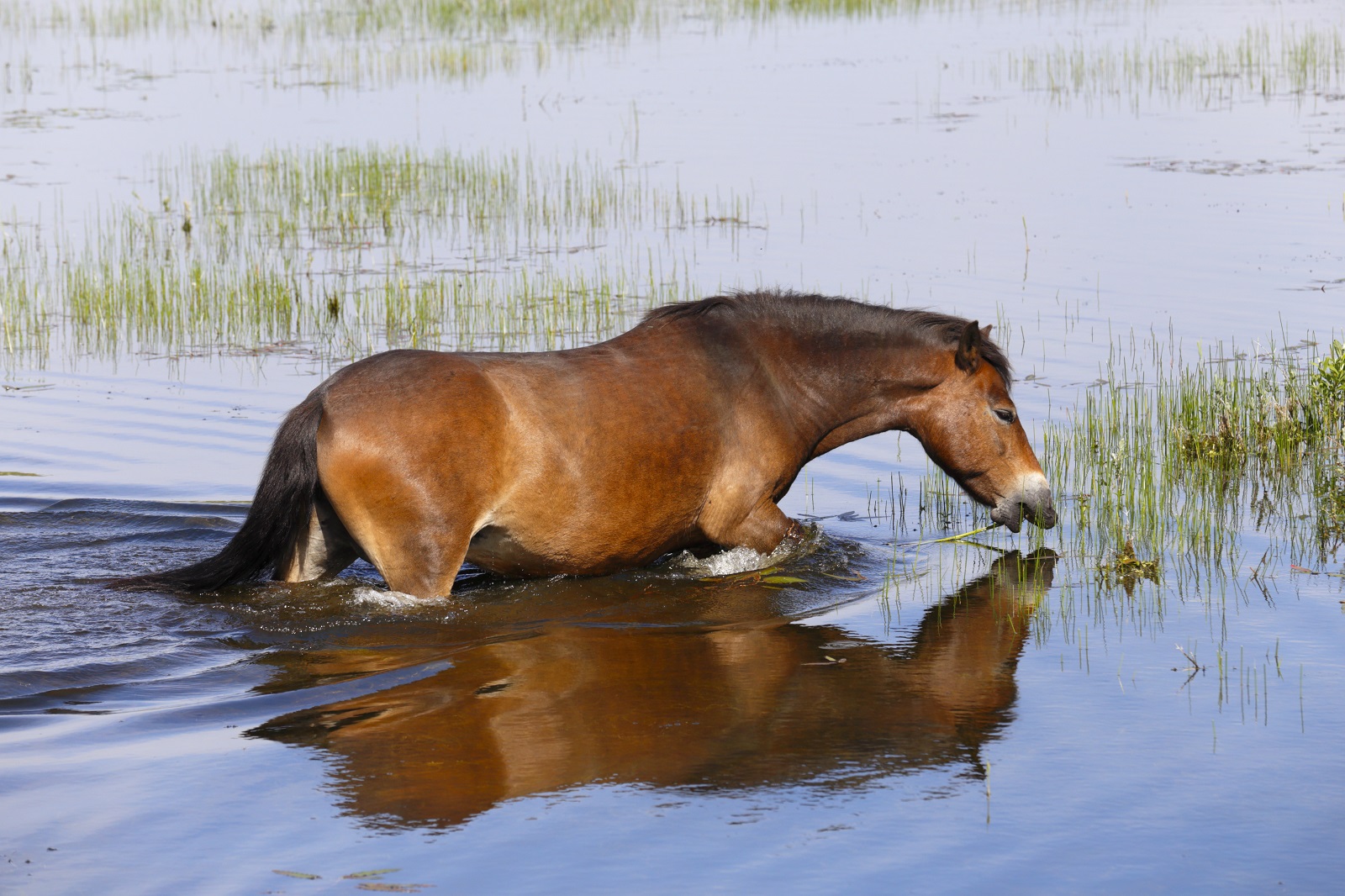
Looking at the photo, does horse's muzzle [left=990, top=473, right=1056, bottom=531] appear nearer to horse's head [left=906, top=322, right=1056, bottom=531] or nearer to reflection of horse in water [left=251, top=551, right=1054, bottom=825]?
horse's head [left=906, top=322, right=1056, bottom=531]

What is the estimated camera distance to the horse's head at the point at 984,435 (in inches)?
302

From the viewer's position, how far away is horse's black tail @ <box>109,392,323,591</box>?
6430 mm

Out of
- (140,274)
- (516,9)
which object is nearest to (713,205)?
(140,274)

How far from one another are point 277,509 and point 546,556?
130cm

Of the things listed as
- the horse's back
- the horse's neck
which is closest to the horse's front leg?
the horse's back

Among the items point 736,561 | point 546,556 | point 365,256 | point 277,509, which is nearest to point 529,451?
point 546,556

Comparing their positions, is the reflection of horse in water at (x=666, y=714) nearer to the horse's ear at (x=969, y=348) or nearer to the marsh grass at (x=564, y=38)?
the horse's ear at (x=969, y=348)

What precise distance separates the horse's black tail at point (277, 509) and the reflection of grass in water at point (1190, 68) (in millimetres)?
18698

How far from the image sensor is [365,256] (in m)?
15.0

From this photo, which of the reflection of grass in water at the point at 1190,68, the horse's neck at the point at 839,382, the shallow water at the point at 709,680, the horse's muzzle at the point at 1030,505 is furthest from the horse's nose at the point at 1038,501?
the reflection of grass in water at the point at 1190,68

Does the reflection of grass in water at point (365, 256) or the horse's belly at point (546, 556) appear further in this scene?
the reflection of grass in water at point (365, 256)

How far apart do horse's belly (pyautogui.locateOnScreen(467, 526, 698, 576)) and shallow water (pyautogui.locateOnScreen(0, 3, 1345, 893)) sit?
19cm

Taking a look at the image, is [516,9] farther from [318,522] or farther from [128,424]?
[318,522]

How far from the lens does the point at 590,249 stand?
1512 centimetres
